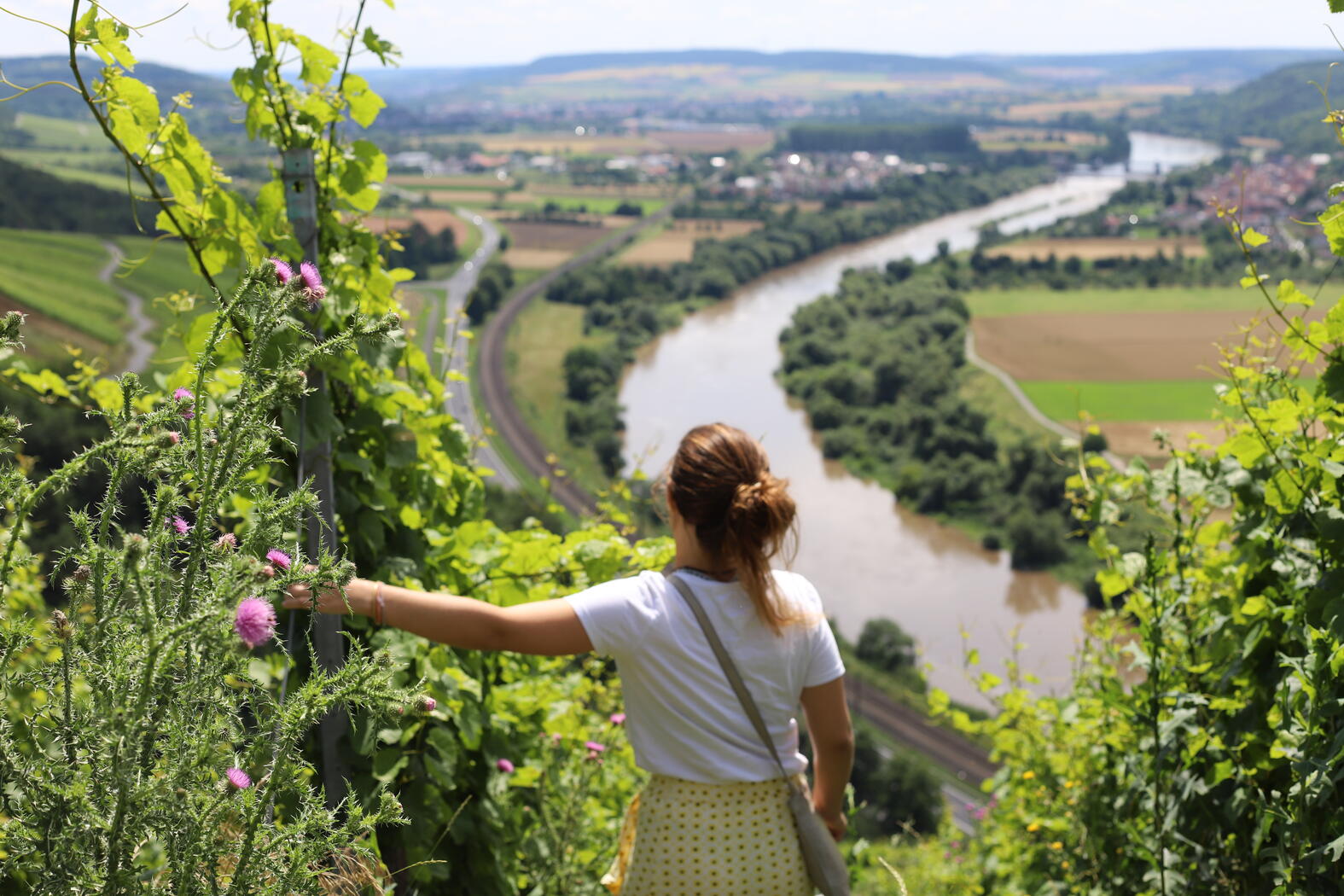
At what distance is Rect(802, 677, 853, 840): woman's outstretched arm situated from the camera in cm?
166

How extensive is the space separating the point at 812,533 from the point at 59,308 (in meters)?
21.0

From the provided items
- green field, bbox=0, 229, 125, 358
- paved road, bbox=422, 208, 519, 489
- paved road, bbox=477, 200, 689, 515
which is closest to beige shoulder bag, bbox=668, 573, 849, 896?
paved road, bbox=422, 208, 519, 489

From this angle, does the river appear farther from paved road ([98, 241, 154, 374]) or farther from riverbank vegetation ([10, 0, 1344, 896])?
paved road ([98, 241, 154, 374])

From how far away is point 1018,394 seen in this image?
33.5 meters

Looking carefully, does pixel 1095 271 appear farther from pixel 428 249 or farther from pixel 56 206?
pixel 56 206

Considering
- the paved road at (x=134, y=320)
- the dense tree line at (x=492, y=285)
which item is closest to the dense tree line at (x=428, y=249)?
the dense tree line at (x=492, y=285)

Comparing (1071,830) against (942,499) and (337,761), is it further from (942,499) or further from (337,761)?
(942,499)

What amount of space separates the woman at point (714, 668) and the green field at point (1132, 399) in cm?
2836

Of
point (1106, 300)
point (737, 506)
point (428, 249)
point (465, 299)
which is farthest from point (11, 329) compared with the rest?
point (428, 249)

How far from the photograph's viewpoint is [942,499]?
27812 mm

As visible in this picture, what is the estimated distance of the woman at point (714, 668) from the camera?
5.02 feet

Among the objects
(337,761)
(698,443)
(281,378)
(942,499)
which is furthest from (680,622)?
(942,499)

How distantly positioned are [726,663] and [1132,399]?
103 ft

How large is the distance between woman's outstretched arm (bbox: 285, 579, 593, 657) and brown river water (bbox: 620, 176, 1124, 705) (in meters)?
8.90
